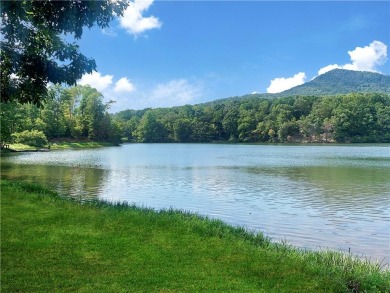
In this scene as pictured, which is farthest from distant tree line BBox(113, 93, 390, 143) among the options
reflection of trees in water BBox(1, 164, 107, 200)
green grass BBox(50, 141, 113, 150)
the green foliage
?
reflection of trees in water BBox(1, 164, 107, 200)

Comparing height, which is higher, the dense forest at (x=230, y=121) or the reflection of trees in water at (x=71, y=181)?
the dense forest at (x=230, y=121)

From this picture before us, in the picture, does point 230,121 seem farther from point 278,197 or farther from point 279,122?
point 278,197

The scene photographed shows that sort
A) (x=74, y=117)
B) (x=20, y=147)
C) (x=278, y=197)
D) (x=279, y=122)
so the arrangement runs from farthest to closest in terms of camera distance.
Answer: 1. (x=279, y=122)
2. (x=74, y=117)
3. (x=20, y=147)
4. (x=278, y=197)

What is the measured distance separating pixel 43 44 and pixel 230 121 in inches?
6420

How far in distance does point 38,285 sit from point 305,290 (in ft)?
17.0

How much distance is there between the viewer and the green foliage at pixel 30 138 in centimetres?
8319

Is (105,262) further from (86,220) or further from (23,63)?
(23,63)

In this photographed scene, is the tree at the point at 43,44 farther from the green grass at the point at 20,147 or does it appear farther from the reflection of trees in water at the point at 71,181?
the green grass at the point at 20,147

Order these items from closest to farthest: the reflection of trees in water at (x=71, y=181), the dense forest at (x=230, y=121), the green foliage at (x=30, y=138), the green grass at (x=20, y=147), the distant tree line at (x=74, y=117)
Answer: the reflection of trees in water at (x=71, y=181) → the green grass at (x=20, y=147) → the green foliage at (x=30, y=138) → the distant tree line at (x=74, y=117) → the dense forest at (x=230, y=121)

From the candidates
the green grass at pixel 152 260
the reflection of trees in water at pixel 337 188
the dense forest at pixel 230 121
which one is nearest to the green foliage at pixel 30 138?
the dense forest at pixel 230 121

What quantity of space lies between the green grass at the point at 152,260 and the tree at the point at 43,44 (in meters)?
3.83

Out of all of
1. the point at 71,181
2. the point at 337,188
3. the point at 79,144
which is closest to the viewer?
the point at 337,188

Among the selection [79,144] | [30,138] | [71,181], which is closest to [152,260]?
[71,181]

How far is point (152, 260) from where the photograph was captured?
31.0 ft
